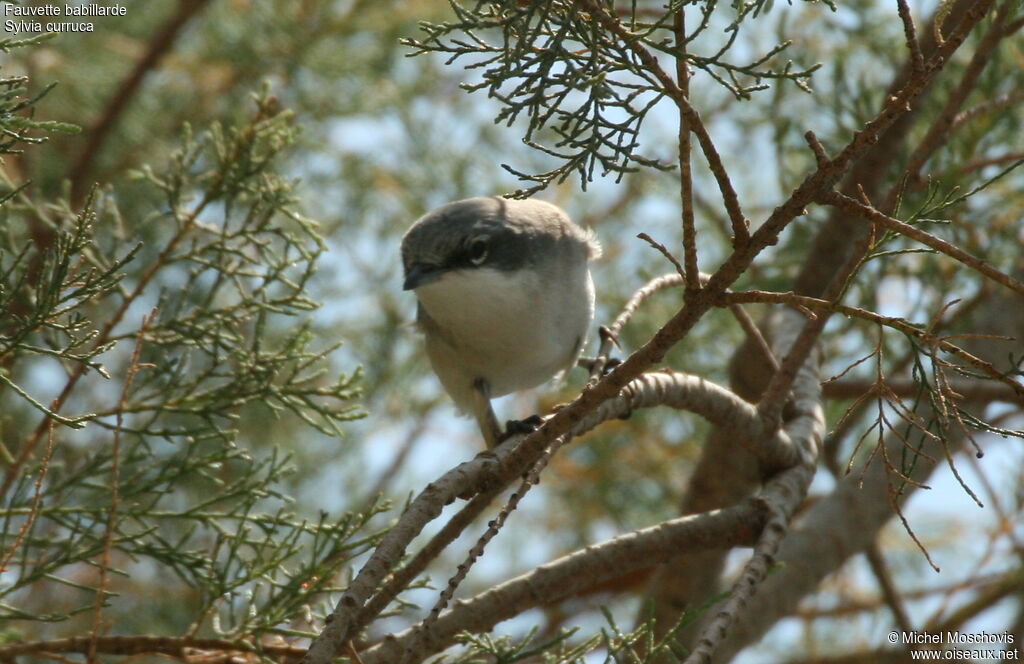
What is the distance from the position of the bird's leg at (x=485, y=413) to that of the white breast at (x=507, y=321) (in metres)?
0.04

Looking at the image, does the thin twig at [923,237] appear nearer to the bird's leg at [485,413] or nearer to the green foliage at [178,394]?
the green foliage at [178,394]

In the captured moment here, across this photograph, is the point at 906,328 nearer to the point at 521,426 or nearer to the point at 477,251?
the point at 521,426

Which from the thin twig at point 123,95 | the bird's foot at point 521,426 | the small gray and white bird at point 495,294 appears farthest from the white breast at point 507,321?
the thin twig at point 123,95

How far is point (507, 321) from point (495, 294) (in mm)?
112

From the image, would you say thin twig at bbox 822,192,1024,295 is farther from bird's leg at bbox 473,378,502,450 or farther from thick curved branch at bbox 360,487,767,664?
bird's leg at bbox 473,378,502,450

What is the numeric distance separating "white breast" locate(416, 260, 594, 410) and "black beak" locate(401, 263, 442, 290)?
3 cm

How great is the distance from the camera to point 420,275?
3.87 metres

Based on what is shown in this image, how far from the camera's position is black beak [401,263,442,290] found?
3779 millimetres

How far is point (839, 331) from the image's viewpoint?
5168mm

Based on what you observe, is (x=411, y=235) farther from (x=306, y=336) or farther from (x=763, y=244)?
(x=763, y=244)

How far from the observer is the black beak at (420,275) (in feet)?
12.4

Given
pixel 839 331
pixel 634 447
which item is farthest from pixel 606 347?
pixel 634 447

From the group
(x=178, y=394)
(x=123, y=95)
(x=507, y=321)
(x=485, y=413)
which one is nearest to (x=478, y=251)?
(x=507, y=321)

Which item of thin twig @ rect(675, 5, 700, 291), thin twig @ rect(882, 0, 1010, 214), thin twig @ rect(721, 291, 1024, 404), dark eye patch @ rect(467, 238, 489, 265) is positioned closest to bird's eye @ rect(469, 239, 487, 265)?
dark eye patch @ rect(467, 238, 489, 265)
